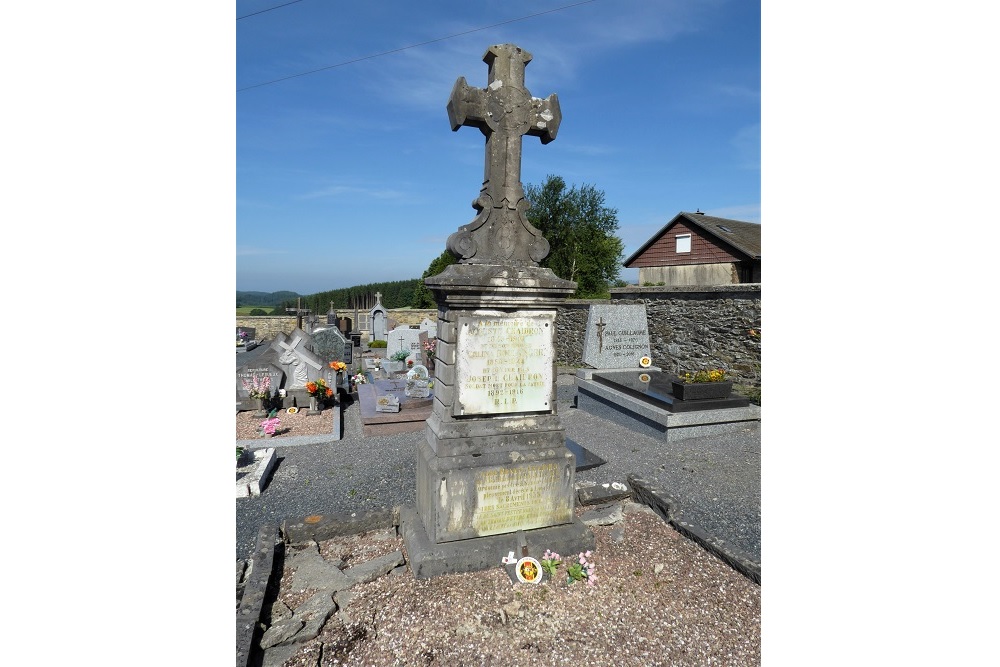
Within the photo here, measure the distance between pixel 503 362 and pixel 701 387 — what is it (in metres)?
5.73

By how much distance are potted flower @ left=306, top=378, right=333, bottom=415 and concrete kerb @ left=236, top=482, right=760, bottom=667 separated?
5.53 m

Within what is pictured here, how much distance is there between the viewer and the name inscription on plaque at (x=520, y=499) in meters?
4.08

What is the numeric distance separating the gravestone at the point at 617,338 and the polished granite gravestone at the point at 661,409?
2.95ft

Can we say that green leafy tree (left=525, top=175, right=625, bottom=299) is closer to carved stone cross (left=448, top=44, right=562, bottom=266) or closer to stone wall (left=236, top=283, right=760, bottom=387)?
stone wall (left=236, top=283, right=760, bottom=387)

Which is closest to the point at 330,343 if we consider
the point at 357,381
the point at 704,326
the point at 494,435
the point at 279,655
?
the point at 357,381

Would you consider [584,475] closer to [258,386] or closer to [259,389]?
[259,389]

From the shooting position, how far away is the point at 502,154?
412 centimetres

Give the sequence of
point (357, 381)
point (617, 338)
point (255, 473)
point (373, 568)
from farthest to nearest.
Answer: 1. point (357, 381)
2. point (617, 338)
3. point (255, 473)
4. point (373, 568)

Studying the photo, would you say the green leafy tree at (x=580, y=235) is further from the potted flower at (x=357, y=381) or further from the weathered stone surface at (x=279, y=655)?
the weathered stone surface at (x=279, y=655)

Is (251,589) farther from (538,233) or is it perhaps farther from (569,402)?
(569,402)

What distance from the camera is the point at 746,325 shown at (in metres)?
13.3

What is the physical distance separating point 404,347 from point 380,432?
732 centimetres

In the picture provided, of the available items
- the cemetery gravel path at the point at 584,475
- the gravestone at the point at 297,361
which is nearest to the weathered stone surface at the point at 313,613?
the cemetery gravel path at the point at 584,475

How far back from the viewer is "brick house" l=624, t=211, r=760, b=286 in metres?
20.6
